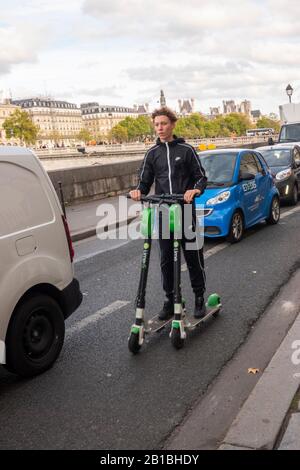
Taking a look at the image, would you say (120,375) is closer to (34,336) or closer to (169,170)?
(34,336)

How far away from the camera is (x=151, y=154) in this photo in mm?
4852

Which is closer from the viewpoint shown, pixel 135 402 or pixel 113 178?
pixel 135 402

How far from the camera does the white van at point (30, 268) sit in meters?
4.07

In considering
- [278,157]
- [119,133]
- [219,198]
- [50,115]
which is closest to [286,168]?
[278,157]

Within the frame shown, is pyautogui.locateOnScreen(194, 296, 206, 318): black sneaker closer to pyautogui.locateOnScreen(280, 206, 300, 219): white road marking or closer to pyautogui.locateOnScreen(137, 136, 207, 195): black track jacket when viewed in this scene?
pyautogui.locateOnScreen(137, 136, 207, 195): black track jacket

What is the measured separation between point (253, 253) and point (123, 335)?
3.99 meters

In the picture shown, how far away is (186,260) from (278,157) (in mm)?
10753

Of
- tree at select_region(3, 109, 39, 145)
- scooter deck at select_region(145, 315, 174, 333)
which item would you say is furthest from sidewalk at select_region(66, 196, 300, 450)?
tree at select_region(3, 109, 39, 145)

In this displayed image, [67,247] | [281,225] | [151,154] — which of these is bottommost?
[281,225]

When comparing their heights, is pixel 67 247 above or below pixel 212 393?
above

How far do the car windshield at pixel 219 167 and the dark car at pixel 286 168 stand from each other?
3.85 m

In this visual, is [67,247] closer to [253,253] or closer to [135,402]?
[135,402]
